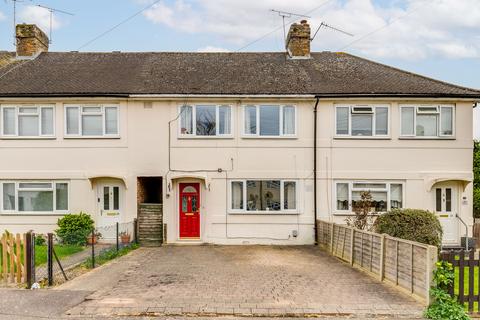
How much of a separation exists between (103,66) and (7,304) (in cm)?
1380

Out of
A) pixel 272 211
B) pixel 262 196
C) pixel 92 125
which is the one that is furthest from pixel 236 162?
pixel 92 125

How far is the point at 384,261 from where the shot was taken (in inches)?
428

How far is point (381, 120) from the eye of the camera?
1789 centimetres

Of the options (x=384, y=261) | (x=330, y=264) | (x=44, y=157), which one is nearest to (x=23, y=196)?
(x=44, y=157)

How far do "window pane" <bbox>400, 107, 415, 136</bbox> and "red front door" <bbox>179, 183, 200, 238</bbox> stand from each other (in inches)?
330

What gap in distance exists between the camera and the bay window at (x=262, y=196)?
17938mm

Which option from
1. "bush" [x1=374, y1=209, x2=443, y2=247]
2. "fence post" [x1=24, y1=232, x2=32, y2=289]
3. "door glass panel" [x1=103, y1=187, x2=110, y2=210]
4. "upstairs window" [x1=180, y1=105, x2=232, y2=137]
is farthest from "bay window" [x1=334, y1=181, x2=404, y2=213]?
"fence post" [x1=24, y1=232, x2=32, y2=289]

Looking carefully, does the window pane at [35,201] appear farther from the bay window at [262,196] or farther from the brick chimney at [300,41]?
the brick chimney at [300,41]

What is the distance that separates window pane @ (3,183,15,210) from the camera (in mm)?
17938

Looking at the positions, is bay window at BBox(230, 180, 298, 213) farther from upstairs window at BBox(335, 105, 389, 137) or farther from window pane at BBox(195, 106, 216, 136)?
upstairs window at BBox(335, 105, 389, 137)

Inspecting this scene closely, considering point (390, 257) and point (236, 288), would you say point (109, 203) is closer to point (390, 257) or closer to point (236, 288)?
point (236, 288)

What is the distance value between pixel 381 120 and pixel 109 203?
11.2m

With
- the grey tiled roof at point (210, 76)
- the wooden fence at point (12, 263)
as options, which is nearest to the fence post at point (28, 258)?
the wooden fence at point (12, 263)

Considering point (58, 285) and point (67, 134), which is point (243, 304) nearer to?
point (58, 285)
